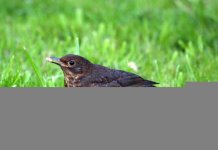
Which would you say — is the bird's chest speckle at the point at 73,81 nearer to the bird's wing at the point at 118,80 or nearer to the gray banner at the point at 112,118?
the bird's wing at the point at 118,80

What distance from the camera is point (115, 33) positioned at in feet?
13.4

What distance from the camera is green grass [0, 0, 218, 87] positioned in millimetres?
3121

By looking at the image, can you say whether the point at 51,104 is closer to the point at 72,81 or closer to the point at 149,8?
the point at 72,81

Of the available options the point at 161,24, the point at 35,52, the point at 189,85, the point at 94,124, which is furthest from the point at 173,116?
the point at 161,24

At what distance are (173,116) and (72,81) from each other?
0.57 m

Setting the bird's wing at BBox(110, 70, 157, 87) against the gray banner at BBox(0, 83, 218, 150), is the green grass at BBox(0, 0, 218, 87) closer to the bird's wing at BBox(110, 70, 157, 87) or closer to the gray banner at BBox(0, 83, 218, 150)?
the bird's wing at BBox(110, 70, 157, 87)

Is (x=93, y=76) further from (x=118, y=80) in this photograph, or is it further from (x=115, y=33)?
(x=115, y=33)

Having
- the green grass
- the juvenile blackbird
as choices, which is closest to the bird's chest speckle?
the juvenile blackbird

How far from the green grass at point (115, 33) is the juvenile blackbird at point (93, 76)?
38cm

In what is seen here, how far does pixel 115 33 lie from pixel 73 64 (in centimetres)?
197

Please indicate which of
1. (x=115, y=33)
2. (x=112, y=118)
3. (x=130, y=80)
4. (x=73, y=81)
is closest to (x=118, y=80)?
(x=130, y=80)

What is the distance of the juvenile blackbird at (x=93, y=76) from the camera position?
196cm

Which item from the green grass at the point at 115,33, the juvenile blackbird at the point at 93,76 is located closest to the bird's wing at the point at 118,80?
the juvenile blackbird at the point at 93,76

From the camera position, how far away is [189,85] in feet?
5.25
